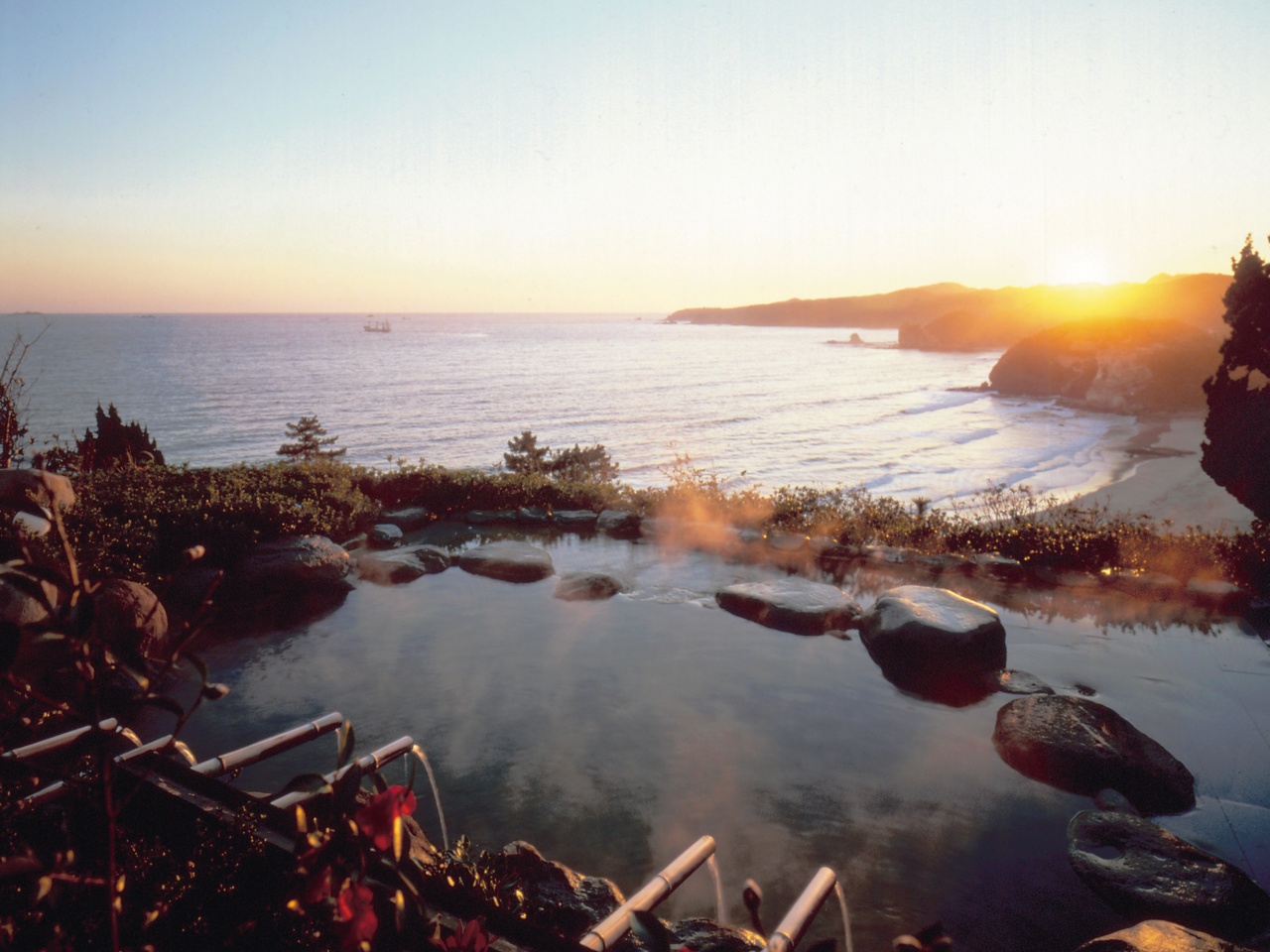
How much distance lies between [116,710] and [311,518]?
10827 millimetres

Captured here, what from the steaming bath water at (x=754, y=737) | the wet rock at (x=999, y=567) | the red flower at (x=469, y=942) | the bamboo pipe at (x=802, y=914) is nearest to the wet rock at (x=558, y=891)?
the steaming bath water at (x=754, y=737)

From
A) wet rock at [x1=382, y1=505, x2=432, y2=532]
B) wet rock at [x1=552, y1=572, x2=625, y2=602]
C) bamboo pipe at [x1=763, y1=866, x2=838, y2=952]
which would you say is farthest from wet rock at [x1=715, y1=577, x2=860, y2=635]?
wet rock at [x1=382, y1=505, x2=432, y2=532]

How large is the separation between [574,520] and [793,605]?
581cm

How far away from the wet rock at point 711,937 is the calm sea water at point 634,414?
63.2ft

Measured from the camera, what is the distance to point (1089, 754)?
625cm

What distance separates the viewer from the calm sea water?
1318 inches

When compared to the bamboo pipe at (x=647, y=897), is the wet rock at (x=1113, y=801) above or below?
below

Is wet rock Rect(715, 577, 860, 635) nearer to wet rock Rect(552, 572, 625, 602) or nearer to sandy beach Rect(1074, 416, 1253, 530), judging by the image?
wet rock Rect(552, 572, 625, 602)

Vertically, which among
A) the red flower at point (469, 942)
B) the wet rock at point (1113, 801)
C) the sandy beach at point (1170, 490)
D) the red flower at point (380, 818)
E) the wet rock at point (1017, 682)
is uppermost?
the red flower at point (380, 818)

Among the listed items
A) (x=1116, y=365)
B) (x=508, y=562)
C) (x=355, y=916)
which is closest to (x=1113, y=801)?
(x=355, y=916)

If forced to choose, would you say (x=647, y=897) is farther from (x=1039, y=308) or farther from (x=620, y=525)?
(x=1039, y=308)

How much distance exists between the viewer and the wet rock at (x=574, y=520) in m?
14.2

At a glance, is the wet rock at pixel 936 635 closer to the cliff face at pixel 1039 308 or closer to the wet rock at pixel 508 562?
the wet rock at pixel 508 562

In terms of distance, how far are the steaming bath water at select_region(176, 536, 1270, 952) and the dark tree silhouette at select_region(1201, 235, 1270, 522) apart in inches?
214
